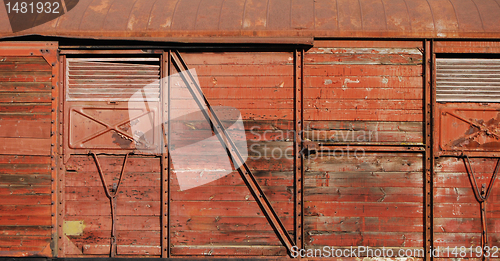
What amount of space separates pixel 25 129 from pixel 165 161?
1686mm

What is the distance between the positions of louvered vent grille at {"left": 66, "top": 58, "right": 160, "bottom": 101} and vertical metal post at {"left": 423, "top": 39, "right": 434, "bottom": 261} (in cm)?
309

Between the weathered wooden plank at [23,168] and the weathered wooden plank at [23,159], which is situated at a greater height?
the weathered wooden plank at [23,159]

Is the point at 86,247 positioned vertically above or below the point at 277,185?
below

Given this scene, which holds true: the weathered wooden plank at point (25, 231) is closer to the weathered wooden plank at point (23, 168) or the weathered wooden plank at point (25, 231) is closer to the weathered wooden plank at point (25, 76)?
the weathered wooden plank at point (23, 168)

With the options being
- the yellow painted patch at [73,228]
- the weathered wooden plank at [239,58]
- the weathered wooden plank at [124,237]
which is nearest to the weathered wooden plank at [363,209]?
the weathered wooden plank at [239,58]

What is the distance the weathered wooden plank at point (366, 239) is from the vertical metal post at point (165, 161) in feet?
5.34

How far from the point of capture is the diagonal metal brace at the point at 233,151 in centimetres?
277

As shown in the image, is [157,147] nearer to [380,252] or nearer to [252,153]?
[252,153]

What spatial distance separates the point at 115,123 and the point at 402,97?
11.0ft

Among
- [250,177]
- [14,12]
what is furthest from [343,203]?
[14,12]

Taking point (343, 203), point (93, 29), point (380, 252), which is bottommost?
point (380, 252)

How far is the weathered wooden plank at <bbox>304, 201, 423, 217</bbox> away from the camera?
2.74m

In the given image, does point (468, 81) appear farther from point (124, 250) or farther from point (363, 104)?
point (124, 250)

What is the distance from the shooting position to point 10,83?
2842 mm
